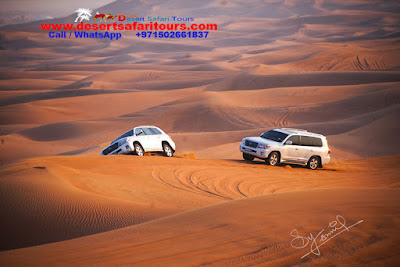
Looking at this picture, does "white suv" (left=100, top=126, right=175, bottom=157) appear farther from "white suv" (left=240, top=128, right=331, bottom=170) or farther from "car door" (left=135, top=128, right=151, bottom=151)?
"white suv" (left=240, top=128, right=331, bottom=170)

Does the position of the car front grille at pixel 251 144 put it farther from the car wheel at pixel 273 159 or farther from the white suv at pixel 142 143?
the white suv at pixel 142 143

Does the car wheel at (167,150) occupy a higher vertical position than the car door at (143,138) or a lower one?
lower

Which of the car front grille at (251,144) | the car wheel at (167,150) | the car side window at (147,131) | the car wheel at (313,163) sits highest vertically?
the car side window at (147,131)

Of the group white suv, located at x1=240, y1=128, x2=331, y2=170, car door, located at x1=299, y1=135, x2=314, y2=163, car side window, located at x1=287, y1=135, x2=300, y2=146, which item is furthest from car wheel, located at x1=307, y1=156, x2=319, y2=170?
car side window, located at x1=287, y1=135, x2=300, y2=146

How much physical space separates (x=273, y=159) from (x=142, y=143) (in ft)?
16.8

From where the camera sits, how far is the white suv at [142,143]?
1503cm

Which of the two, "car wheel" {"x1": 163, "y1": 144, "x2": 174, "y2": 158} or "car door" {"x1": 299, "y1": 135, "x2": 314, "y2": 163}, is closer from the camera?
"car door" {"x1": 299, "y1": 135, "x2": 314, "y2": 163}

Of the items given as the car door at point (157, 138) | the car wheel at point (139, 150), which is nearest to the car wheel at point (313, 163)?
the car door at point (157, 138)

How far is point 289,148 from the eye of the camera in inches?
604

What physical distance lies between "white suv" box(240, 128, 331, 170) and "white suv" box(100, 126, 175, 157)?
3207 millimetres

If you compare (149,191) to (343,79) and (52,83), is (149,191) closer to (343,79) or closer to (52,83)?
(343,79)

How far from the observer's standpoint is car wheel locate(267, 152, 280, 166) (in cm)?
1516

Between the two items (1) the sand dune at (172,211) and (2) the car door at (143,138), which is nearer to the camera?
(1) the sand dune at (172,211)

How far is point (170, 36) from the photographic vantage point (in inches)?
5635
